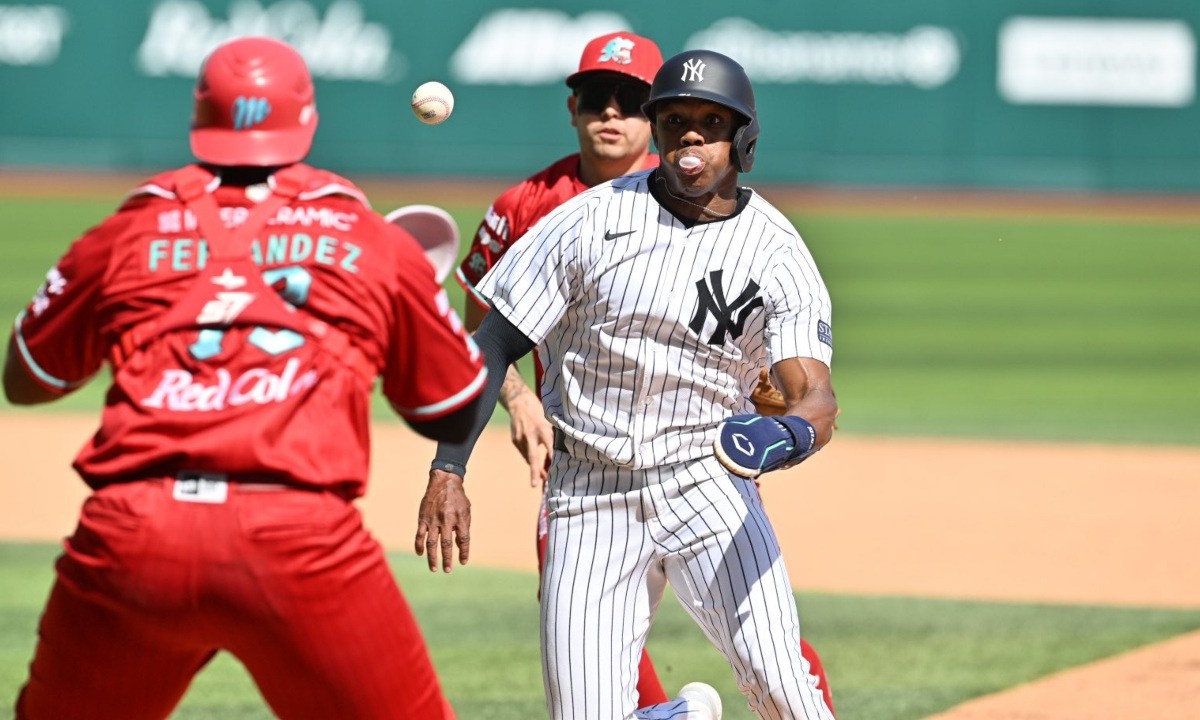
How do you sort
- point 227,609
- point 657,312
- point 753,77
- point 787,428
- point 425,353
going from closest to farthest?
1. point 227,609
2. point 425,353
3. point 787,428
4. point 657,312
5. point 753,77

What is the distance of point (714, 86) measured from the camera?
154 inches

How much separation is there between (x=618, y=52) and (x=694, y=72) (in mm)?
1193

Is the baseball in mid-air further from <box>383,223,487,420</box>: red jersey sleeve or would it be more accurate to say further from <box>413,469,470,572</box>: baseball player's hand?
<box>383,223,487,420</box>: red jersey sleeve

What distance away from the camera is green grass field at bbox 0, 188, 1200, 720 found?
6199 mm

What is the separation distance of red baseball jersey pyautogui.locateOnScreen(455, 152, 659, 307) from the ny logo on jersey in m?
1.31

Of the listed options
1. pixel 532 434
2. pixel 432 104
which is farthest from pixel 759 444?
pixel 432 104

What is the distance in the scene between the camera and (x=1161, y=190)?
1027 inches

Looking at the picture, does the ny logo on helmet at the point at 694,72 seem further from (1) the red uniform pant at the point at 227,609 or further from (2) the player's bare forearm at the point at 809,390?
(1) the red uniform pant at the point at 227,609

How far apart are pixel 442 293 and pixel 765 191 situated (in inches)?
905

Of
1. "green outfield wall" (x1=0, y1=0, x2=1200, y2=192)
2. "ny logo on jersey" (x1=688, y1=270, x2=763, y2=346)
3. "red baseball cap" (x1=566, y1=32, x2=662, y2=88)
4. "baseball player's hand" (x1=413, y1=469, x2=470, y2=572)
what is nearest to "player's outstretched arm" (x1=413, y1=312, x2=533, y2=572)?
"baseball player's hand" (x1=413, y1=469, x2=470, y2=572)

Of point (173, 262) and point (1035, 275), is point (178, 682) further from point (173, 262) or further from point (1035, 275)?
point (1035, 275)

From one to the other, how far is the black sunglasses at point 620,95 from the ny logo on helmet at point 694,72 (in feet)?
3.64

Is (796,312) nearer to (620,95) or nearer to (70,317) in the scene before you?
(620,95)

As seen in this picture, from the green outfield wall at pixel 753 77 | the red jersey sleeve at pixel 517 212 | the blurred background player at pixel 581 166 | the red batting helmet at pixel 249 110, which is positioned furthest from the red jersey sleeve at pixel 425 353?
the green outfield wall at pixel 753 77
